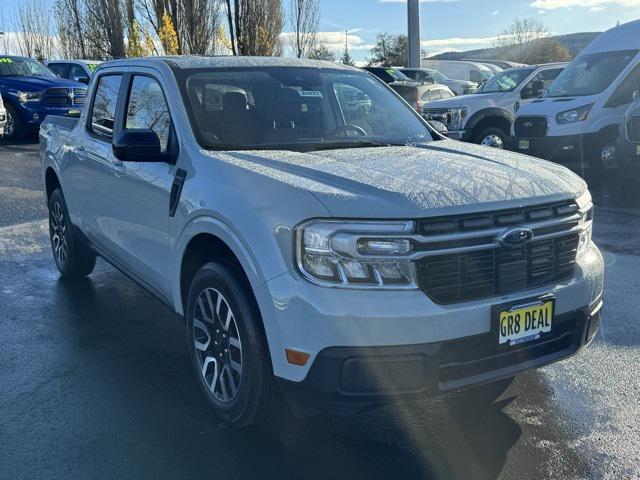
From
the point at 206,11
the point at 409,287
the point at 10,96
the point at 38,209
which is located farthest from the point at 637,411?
the point at 206,11

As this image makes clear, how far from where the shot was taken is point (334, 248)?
288 centimetres

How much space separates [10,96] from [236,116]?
1463 cm

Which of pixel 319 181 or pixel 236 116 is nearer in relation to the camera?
pixel 319 181

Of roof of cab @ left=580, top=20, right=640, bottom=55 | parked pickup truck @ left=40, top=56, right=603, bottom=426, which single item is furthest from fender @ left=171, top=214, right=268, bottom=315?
roof of cab @ left=580, top=20, right=640, bottom=55

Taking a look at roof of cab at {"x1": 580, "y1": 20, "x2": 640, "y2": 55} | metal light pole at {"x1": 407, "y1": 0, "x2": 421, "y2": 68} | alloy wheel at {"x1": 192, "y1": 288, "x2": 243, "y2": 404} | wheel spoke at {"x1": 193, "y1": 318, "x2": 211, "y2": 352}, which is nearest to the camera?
alloy wheel at {"x1": 192, "y1": 288, "x2": 243, "y2": 404}

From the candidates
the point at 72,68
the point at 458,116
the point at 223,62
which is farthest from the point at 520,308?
the point at 72,68

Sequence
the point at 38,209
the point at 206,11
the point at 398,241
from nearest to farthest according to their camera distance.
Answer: the point at 398,241 < the point at 38,209 < the point at 206,11

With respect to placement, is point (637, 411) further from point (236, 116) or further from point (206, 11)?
point (206, 11)

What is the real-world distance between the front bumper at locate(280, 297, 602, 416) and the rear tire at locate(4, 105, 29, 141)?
1614cm

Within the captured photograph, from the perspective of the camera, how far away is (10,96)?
661 inches

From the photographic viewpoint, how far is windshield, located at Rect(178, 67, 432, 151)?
4.03m

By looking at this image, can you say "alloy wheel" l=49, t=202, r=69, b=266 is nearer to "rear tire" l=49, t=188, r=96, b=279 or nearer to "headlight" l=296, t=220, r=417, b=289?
"rear tire" l=49, t=188, r=96, b=279

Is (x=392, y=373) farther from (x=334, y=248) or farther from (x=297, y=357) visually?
(x=334, y=248)

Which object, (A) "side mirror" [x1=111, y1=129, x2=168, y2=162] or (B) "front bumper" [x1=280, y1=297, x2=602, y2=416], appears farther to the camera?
(A) "side mirror" [x1=111, y1=129, x2=168, y2=162]
